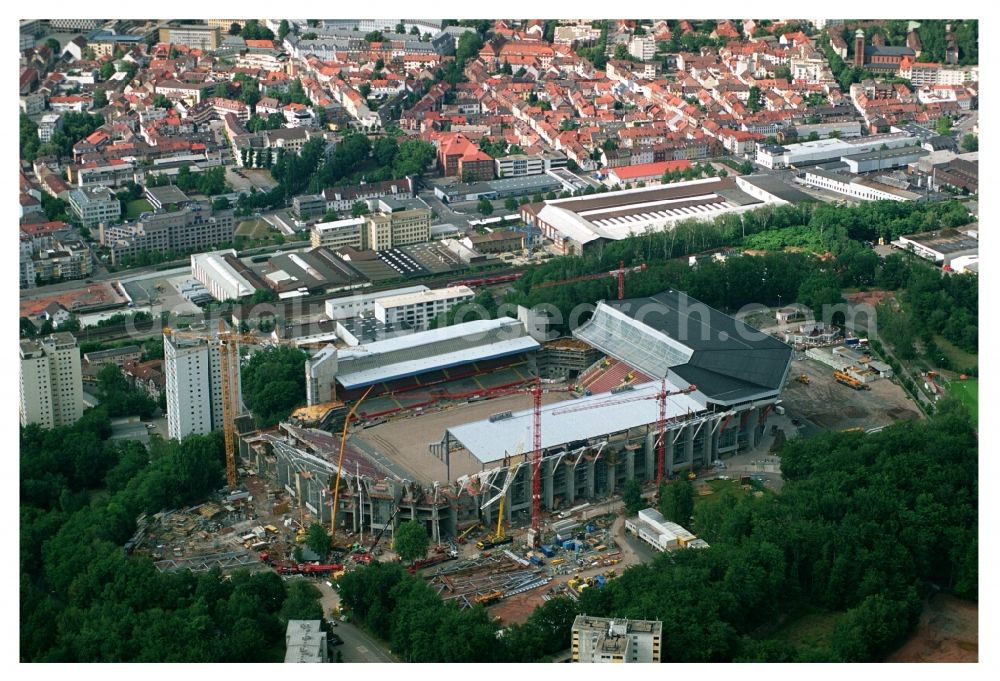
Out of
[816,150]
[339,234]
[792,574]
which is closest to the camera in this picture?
[792,574]

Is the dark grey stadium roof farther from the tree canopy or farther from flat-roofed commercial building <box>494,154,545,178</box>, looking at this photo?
flat-roofed commercial building <box>494,154,545,178</box>

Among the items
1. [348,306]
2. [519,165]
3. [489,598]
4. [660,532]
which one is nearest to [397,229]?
[348,306]

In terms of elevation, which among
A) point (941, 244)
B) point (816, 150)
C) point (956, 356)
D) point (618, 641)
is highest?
point (816, 150)

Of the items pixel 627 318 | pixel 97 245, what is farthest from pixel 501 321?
pixel 97 245

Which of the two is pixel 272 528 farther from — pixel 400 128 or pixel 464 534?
pixel 400 128

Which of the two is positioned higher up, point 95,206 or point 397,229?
point 95,206

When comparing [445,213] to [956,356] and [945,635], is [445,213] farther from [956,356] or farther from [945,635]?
[945,635]
